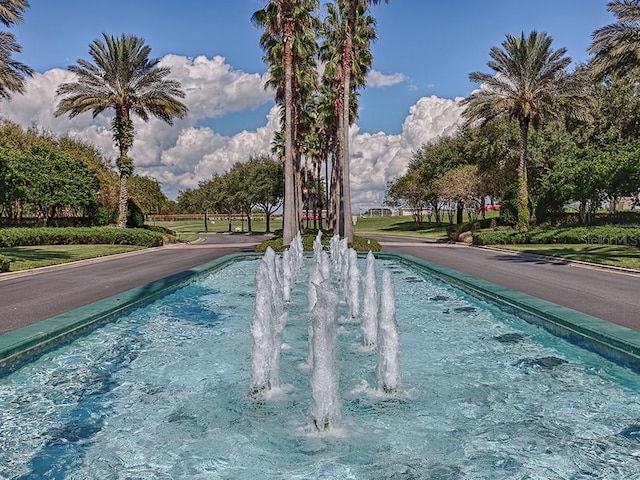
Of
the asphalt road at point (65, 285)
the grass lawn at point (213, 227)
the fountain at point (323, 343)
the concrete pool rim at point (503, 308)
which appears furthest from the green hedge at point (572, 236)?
the grass lawn at point (213, 227)

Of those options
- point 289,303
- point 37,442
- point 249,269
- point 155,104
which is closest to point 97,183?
point 155,104

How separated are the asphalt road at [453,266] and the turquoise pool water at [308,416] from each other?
2.65 meters

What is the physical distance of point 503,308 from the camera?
33.7 ft

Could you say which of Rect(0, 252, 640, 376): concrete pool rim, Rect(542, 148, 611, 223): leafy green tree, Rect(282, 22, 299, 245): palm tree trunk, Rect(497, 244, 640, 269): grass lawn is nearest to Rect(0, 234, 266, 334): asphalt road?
Rect(0, 252, 640, 376): concrete pool rim

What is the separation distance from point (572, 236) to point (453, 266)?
47.1 feet

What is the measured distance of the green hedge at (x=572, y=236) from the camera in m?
28.4

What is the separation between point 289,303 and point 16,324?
5.52 m

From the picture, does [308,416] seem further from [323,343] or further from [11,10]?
[11,10]

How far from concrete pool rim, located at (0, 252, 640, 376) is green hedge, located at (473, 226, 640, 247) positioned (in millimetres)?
20584

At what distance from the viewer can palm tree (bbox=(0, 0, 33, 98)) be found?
19.5 meters

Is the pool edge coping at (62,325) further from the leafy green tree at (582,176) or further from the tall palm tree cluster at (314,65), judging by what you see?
the leafy green tree at (582,176)

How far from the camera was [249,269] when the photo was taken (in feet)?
64.6

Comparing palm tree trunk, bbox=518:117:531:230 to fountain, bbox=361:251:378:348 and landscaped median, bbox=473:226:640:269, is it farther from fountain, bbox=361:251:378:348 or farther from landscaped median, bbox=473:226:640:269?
fountain, bbox=361:251:378:348

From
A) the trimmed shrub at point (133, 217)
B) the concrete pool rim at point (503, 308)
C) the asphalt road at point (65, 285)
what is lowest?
the asphalt road at point (65, 285)
